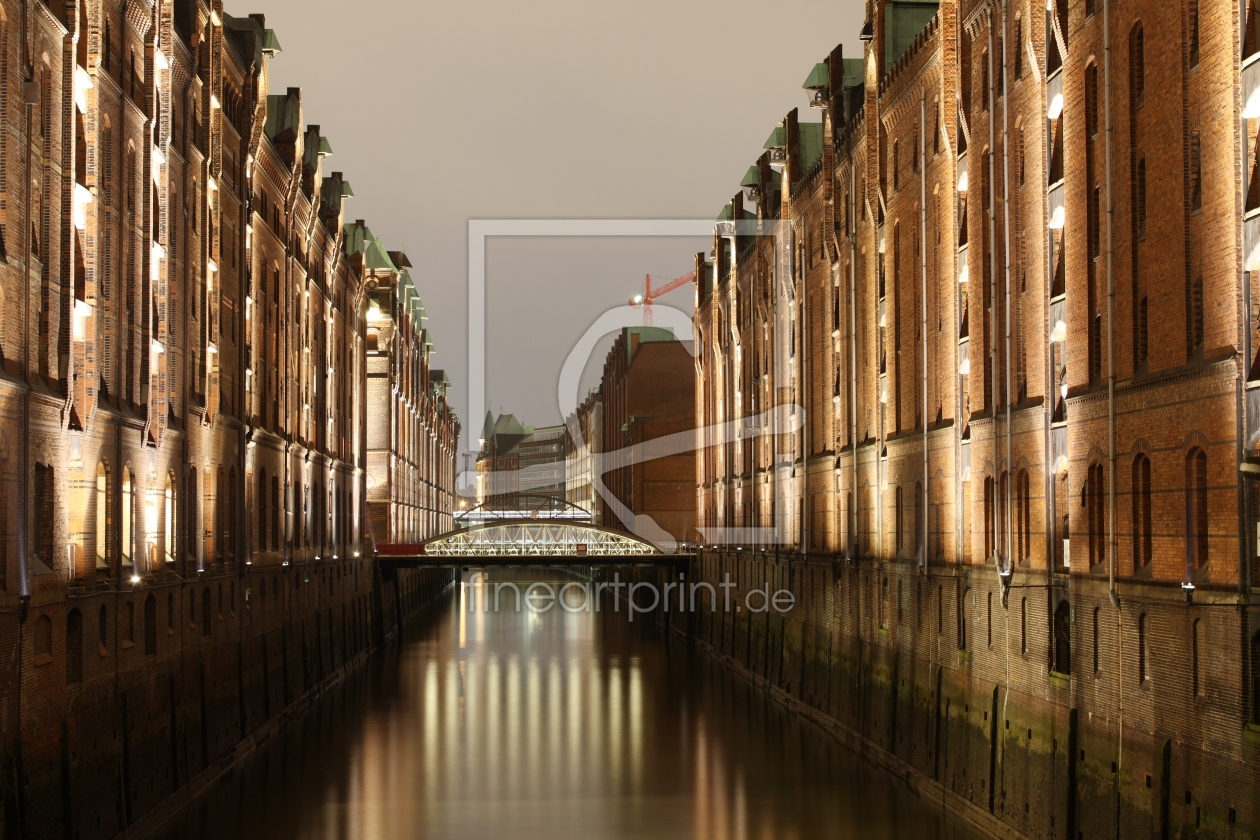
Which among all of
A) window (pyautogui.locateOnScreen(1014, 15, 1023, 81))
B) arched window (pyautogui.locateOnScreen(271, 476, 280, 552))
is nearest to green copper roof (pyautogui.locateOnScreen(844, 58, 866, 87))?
window (pyautogui.locateOnScreen(1014, 15, 1023, 81))

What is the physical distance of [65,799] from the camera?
2097 centimetres

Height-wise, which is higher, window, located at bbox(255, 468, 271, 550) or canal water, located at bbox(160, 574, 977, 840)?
window, located at bbox(255, 468, 271, 550)

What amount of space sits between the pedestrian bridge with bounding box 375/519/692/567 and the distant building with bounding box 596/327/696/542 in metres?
11.6

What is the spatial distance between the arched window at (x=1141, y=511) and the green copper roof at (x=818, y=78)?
23917mm

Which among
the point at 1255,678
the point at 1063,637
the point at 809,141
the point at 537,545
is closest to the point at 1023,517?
the point at 1063,637

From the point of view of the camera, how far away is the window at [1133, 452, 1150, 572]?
19438mm

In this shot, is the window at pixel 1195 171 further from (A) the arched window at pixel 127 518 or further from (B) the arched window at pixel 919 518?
(A) the arched window at pixel 127 518

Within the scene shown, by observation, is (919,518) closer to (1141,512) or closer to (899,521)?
(899,521)

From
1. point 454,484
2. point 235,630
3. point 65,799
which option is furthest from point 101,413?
point 454,484

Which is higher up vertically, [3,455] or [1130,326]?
[1130,326]

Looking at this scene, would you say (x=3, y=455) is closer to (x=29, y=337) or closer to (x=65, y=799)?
(x=29, y=337)

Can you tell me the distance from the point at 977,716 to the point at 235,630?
17.7 meters

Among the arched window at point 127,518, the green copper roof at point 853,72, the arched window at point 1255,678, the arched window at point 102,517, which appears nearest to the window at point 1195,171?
the arched window at point 1255,678

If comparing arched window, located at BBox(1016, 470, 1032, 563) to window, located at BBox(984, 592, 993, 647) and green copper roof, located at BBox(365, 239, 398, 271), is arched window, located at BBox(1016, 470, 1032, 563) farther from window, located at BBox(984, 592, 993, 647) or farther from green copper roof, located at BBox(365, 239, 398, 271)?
green copper roof, located at BBox(365, 239, 398, 271)
